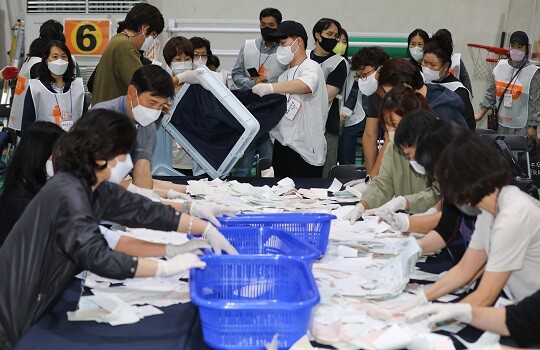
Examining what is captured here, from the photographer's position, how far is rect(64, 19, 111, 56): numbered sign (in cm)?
754

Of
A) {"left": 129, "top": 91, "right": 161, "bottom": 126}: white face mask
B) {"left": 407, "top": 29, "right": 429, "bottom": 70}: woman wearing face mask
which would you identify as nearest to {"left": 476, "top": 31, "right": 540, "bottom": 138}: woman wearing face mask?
{"left": 407, "top": 29, "right": 429, "bottom": 70}: woman wearing face mask

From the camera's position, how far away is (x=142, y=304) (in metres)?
2.09

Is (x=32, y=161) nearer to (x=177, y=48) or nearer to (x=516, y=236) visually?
(x=516, y=236)

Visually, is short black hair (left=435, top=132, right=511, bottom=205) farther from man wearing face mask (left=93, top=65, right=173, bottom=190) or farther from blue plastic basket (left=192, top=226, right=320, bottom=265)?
man wearing face mask (left=93, top=65, right=173, bottom=190)

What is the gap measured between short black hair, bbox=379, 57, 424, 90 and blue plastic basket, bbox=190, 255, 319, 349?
1.80 meters

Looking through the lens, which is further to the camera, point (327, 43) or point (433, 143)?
point (327, 43)

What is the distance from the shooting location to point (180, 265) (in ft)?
6.39

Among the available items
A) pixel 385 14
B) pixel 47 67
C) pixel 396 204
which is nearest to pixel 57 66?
pixel 47 67

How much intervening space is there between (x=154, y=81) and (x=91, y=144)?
1.16 metres

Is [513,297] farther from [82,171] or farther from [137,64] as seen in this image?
[137,64]

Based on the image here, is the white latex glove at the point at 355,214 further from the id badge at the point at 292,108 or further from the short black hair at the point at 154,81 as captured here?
the id badge at the point at 292,108

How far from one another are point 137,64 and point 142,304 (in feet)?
7.67

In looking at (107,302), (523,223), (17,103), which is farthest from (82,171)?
(17,103)

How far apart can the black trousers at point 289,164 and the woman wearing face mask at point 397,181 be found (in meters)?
1.14
